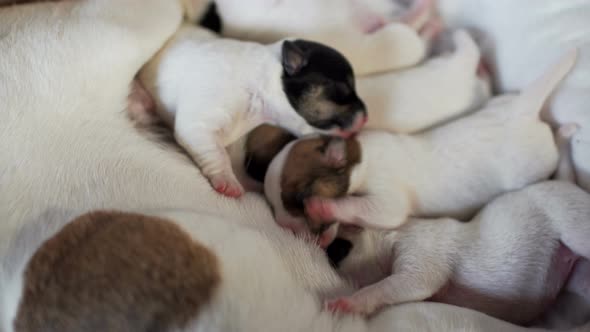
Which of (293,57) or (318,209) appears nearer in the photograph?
(318,209)

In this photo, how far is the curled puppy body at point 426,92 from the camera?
175 centimetres

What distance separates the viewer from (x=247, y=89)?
161cm

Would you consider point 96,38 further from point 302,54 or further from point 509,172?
point 509,172

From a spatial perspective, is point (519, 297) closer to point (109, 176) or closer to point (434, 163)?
point (434, 163)

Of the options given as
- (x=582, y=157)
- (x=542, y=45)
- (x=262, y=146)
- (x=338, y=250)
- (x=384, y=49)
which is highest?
(x=542, y=45)

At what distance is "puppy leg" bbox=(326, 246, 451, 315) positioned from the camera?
1276mm

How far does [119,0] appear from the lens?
1613 mm

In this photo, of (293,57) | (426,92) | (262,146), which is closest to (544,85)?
(426,92)

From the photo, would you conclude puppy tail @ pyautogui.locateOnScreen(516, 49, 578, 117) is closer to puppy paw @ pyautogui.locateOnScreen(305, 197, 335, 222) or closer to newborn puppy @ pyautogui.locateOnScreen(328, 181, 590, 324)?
newborn puppy @ pyautogui.locateOnScreen(328, 181, 590, 324)

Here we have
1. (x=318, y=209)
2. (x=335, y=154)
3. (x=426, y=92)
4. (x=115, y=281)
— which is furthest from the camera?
(x=426, y=92)

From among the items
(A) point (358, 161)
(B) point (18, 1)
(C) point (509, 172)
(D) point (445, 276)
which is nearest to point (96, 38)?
(B) point (18, 1)

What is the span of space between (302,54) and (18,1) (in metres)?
0.87

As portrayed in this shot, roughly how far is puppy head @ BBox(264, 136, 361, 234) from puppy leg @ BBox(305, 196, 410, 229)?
0.12 ft

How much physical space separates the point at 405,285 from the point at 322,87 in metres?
0.60
